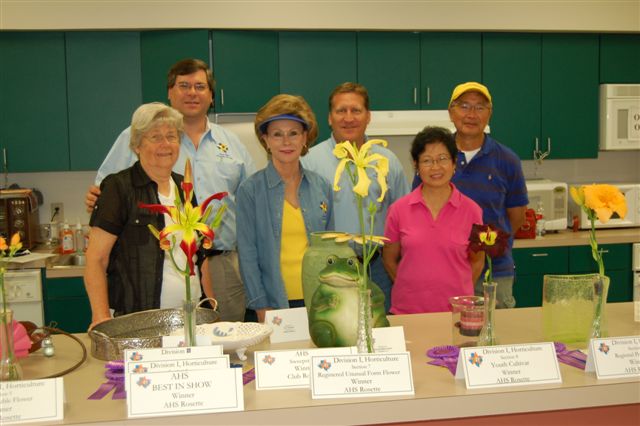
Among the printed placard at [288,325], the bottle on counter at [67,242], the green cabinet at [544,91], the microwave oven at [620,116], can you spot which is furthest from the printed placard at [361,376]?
the microwave oven at [620,116]

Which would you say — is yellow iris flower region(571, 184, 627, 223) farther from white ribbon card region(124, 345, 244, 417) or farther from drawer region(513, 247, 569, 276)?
drawer region(513, 247, 569, 276)

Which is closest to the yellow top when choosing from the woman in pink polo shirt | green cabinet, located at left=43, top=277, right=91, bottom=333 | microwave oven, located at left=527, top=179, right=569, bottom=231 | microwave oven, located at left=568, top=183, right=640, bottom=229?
the woman in pink polo shirt

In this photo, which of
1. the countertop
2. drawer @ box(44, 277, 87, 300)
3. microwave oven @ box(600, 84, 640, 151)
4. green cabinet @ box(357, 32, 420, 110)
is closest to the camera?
drawer @ box(44, 277, 87, 300)

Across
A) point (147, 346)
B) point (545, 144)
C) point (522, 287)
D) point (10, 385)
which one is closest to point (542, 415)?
point (147, 346)

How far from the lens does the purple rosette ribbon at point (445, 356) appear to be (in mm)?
1533

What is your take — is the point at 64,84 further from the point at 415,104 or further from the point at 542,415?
the point at 542,415

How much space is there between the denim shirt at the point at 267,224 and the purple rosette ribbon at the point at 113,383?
31.3 inches

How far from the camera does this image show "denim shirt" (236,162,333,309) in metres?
2.27

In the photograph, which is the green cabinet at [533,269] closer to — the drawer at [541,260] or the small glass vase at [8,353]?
the drawer at [541,260]

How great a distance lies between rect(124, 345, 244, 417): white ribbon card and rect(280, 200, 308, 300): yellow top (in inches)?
34.4

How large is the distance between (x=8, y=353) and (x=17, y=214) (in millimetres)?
2997

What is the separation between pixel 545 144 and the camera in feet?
15.6

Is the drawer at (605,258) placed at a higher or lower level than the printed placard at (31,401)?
lower

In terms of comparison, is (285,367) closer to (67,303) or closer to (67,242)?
(67,303)
